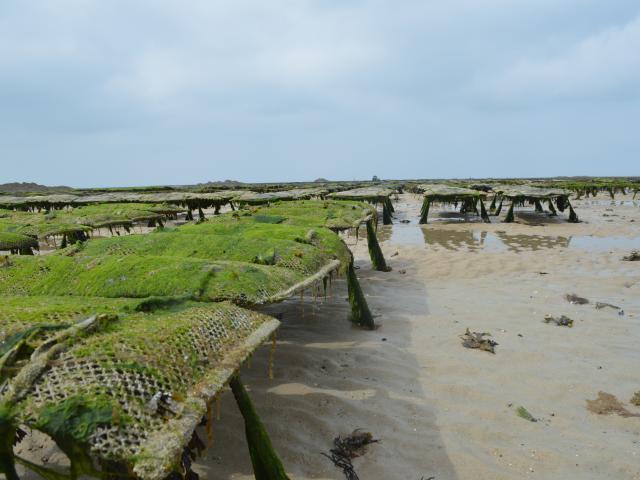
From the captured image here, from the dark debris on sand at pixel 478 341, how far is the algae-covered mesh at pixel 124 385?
12.7ft

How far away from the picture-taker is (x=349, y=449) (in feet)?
10.9

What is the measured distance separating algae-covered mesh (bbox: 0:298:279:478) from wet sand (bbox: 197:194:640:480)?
4.54 feet

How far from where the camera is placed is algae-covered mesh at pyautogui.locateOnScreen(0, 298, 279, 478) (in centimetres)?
154

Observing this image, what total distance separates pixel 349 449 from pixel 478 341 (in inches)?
116

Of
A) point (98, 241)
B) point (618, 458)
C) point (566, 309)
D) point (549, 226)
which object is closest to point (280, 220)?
point (98, 241)

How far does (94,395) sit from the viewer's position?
1.68 metres

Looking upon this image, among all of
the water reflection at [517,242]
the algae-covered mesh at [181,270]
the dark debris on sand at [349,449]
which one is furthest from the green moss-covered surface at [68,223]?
the water reflection at [517,242]

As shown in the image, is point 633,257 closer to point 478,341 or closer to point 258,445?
point 478,341

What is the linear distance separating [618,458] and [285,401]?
9.32ft

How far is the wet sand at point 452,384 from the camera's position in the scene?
323 centimetres

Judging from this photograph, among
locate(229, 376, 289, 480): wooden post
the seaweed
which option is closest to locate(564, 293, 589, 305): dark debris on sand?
the seaweed

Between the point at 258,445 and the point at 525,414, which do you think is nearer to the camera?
the point at 258,445

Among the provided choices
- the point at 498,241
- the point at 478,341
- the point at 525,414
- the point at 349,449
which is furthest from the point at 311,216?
the point at 498,241

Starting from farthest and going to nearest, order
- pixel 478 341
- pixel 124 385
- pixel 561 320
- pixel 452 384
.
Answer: pixel 561 320, pixel 478 341, pixel 452 384, pixel 124 385
